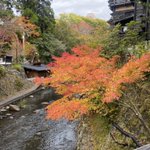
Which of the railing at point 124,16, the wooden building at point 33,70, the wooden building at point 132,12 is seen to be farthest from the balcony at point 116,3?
the wooden building at point 33,70

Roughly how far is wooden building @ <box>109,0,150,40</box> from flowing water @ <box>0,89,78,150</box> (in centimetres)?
837

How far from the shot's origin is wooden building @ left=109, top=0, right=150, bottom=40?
1769 centimetres

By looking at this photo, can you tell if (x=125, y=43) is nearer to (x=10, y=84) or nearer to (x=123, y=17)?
(x=123, y=17)

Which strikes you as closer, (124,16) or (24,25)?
(124,16)

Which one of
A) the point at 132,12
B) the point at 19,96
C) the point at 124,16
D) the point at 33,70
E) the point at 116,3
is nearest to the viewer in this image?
the point at 124,16

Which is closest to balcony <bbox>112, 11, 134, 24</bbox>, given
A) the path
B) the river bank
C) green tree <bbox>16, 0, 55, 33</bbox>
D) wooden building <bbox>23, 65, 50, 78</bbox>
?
the path

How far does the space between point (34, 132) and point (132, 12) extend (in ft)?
57.3

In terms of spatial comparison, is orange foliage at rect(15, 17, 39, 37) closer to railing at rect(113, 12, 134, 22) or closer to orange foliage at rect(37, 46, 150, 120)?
railing at rect(113, 12, 134, 22)

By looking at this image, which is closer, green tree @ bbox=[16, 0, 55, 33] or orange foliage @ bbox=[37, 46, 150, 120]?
orange foliage @ bbox=[37, 46, 150, 120]

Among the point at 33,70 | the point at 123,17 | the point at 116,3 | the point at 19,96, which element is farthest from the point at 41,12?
→ the point at 123,17

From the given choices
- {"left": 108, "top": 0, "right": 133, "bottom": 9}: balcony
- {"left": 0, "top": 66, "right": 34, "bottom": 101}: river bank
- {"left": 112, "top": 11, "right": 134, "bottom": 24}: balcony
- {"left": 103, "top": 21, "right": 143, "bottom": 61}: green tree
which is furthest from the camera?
{"left": 108, "top": 0, "right": 133, "bottom": 9}: balcony

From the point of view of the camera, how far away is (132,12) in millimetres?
28328

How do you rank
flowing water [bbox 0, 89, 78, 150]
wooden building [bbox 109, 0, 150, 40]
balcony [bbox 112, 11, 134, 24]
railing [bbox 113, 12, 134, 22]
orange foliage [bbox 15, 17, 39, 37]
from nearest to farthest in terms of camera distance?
flowing water [bbox 0, 89, 78, 150] → wooden building [bbox 109, 0, 150, 40] → balcony [bbox 112, 11, 134, 24] → railing [bbox 113, 12, 134, 22] → orange foliage [bbox 15, 17, 39, 37]

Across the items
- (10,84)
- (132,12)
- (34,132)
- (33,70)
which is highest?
(132,12)
